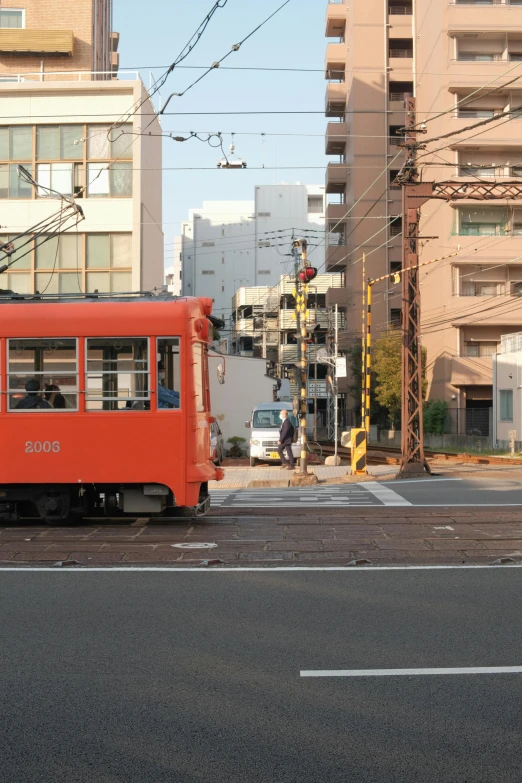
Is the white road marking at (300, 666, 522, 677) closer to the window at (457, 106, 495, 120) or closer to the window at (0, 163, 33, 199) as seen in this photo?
the window at (0, 163, 33, 199)

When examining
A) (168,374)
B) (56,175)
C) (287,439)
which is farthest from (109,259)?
(168,374)

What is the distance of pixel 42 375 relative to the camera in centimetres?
1228

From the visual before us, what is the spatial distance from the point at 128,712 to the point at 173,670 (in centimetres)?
79

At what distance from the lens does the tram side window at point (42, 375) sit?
1223 centimetres

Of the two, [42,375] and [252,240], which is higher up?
[252,240]

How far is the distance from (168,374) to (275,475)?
14069 millimetres

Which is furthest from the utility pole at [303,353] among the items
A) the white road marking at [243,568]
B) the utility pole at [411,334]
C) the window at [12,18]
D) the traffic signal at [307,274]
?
the window at [12,18]

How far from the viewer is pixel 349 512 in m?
13.8

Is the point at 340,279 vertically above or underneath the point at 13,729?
above

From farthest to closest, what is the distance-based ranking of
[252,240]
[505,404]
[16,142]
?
[252,240], [505,404], [16,142]

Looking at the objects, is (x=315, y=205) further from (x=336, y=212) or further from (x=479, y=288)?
(x=479, y=288)

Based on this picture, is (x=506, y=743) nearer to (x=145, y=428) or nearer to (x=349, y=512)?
Answer: (x=145, y=428)

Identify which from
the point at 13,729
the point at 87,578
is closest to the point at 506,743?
the point at 13,729

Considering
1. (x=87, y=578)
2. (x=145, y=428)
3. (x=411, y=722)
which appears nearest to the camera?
(x=411, y=722)
